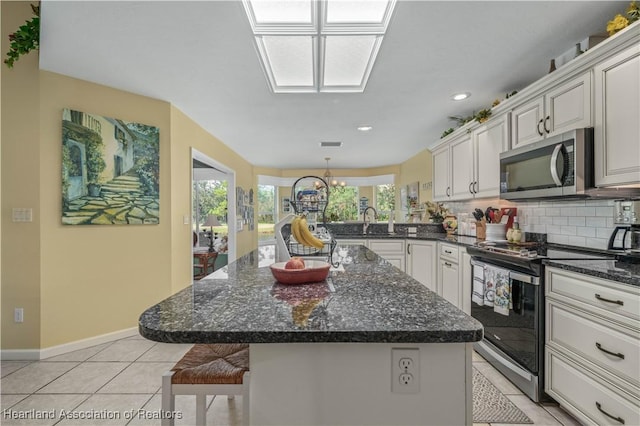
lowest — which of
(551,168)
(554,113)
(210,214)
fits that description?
(210,214)

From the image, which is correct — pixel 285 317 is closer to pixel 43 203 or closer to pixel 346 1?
pixel 346 1

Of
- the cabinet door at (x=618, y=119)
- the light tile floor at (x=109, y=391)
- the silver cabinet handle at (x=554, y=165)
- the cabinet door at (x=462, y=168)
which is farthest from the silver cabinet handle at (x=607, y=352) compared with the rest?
the cabinet door at (x=462, y=168)

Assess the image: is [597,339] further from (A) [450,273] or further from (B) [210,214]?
(B) [210,214]

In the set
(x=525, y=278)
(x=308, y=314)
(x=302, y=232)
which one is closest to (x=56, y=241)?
(x=302, y=232)

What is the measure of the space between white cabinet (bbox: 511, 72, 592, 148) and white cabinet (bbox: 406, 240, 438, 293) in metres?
1.57

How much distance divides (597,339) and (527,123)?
1.70 m

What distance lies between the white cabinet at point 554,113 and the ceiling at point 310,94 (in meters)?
0.34

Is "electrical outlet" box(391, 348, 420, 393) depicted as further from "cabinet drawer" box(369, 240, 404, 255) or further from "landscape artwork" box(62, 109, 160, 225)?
"cabinet drawer" box(369, 240, 404, 255)

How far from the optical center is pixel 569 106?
2.06 metres

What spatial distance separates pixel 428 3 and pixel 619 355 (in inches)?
81.4

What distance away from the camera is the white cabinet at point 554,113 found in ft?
6.36

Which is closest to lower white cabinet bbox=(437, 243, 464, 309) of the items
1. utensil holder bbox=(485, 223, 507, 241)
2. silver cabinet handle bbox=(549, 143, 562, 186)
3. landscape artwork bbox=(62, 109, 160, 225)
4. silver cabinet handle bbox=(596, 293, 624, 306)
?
utensil holder bbox=(485, 223, 507, 241)

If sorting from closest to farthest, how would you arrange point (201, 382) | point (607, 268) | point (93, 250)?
point (201, 382) < point (607, 268) < point (93, 250)

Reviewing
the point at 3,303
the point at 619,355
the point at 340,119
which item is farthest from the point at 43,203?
the point at 619,355
